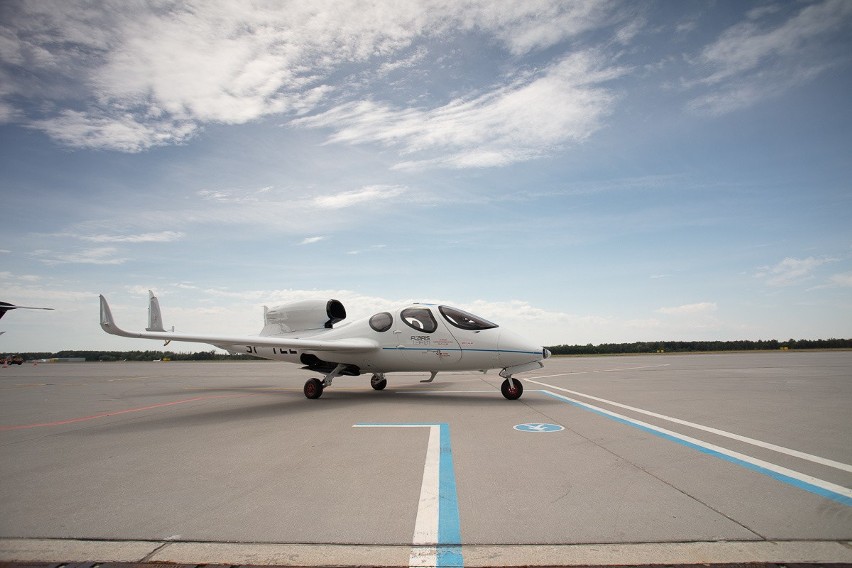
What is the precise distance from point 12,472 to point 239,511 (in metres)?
3.38

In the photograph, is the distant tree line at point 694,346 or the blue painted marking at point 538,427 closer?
the blue painted marking at point 538,427

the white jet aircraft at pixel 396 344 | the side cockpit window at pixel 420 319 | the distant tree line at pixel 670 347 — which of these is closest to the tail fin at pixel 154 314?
the white jet aircraft at pixel 396 344

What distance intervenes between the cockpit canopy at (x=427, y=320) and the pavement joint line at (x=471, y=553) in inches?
331

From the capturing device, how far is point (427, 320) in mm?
11898

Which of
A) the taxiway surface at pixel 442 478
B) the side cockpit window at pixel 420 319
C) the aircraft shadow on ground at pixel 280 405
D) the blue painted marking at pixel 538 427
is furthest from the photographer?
the side cockpit window at pixel 420 319

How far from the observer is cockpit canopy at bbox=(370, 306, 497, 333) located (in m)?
11.4

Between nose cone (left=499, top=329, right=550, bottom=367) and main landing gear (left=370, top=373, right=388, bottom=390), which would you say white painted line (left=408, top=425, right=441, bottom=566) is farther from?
main landing gear (left=370, top=373, right=388, bottom=390)

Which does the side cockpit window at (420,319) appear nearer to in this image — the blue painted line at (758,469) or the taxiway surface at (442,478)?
the taxiway surface at (442,478)

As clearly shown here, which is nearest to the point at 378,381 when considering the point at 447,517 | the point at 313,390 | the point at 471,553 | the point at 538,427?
the point at 313,390

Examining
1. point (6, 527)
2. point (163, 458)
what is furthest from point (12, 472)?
point (6, 527)

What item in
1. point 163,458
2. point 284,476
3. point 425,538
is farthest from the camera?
point 163,458

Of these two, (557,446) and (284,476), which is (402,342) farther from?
(284,476)

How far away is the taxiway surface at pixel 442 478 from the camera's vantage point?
3.22 m

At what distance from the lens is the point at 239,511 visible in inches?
146
